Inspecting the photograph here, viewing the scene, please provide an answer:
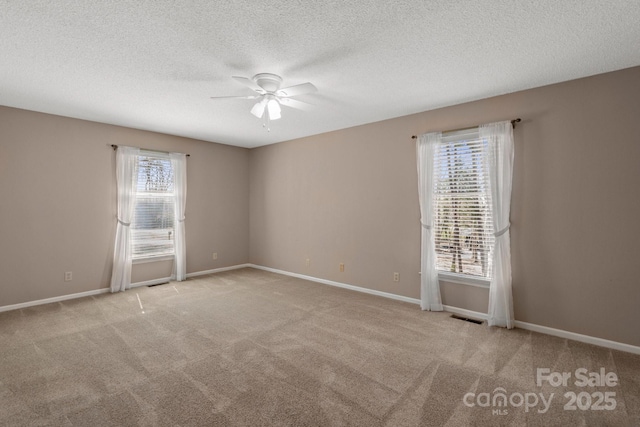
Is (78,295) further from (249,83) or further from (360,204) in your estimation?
(360,204)

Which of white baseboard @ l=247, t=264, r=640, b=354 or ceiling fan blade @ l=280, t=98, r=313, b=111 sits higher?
ceiling fan blade @ l=280, t=98, r=313, b=111

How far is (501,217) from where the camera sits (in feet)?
11.4

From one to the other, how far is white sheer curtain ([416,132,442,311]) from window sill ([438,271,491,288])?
9 centimetres

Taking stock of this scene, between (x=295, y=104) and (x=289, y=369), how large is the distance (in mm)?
2982

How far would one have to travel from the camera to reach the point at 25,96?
3.56 metres

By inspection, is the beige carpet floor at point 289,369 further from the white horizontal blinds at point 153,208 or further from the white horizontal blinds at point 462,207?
the white horizontal blinds at point 153,208

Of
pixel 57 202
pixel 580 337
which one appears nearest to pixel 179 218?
pixel 57 202

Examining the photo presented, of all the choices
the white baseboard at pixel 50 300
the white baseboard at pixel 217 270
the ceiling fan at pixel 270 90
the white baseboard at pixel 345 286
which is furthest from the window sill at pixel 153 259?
the ceiling fan at pixel 270 90

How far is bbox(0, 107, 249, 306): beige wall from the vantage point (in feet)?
13.1

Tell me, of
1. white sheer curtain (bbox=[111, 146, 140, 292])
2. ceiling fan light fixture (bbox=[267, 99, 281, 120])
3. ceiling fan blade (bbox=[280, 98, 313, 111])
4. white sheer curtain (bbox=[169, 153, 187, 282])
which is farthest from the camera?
white sheer curtain (bbox=[169, 153, 187, 282])

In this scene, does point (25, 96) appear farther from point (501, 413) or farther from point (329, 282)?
point (501, 413)

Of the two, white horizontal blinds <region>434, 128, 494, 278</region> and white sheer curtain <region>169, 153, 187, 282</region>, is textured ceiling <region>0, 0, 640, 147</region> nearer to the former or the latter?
white horizontal blinds <region>434, 128, 494, 278</region>

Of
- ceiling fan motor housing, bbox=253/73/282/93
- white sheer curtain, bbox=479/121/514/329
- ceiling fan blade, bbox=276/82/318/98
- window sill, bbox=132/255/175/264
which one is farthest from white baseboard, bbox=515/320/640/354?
window sill, bbox=132/255/175/264

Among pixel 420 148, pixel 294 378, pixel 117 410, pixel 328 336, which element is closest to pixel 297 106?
pixel 420 148
